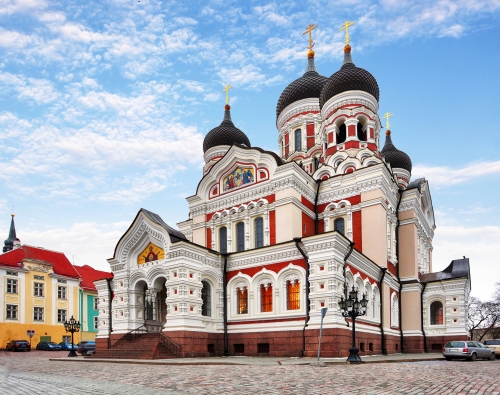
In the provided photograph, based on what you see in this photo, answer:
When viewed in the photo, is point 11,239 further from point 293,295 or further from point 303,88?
point 293,295

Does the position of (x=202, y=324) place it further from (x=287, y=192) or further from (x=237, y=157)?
(x=237, y=157)

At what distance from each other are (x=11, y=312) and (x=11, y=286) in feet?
7.07

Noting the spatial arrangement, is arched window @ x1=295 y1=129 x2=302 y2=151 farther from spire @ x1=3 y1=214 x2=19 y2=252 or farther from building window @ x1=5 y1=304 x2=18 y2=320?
spire @ x1=3 y1=214 x2=19 y2=252

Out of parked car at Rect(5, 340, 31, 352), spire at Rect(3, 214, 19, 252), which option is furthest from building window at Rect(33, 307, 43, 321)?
spire at Rect(3, 214, 19, 252)

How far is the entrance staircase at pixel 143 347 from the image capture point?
1842 cm

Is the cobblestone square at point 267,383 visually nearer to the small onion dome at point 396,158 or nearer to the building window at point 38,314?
the small onion dome at point 396,158

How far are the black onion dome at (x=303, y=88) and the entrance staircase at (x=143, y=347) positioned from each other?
20749 millimetres

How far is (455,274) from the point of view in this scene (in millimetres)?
27188

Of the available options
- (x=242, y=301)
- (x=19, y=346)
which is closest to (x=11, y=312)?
(x=19, y=346)

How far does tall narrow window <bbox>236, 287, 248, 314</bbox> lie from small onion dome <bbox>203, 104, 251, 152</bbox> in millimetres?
15702

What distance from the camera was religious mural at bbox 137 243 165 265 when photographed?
854 inches

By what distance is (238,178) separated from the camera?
84.9ft

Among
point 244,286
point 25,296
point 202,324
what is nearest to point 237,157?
point 244,286

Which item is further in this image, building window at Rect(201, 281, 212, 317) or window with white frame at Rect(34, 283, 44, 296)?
window with white frame at Rect(34, 283, 44, 296)
